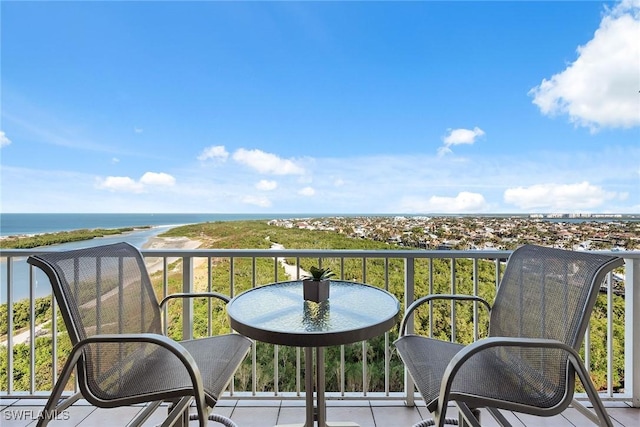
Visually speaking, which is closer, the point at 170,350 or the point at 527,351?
the point at 170,350

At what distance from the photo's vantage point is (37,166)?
30.8ft

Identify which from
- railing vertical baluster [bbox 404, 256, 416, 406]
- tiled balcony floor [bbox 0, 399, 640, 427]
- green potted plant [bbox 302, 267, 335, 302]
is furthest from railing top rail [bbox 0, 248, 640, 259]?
tiled balcony floor [bbox 0, 399, 640, 427]

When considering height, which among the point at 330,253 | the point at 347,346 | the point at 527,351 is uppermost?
the point at 330,253

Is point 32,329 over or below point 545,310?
below

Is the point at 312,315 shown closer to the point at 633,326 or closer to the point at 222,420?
the point at 222,420

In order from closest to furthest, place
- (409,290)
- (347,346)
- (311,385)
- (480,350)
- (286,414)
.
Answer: (480,350), (311,385), (286,414), (409,290), (347,346)

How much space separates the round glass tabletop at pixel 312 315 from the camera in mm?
1131

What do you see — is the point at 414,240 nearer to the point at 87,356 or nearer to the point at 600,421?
the point at 600,421

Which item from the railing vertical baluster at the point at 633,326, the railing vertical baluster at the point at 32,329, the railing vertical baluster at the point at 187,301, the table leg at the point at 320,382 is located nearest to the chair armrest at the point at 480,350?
the table leg at the point at 320,382

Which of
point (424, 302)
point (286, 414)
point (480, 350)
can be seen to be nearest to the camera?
point (480, 350)

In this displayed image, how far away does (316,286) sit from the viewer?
154 centimetres

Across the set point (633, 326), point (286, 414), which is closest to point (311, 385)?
→ point (286, 414)

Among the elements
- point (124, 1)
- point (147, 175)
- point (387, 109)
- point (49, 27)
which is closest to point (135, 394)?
point (124, 1)

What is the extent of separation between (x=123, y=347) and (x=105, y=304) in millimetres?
223
